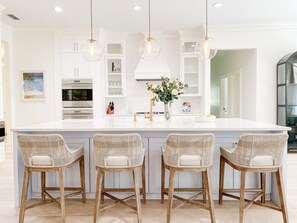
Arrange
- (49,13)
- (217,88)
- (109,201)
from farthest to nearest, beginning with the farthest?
(217,88) → (49,13) → (109,201)

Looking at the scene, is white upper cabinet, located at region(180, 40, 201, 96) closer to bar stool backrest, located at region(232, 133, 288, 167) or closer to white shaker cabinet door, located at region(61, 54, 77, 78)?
white shaker cabinet door, located at region(61, 54, 77, 78)

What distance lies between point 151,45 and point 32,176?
91.0 inches

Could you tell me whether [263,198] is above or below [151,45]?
below

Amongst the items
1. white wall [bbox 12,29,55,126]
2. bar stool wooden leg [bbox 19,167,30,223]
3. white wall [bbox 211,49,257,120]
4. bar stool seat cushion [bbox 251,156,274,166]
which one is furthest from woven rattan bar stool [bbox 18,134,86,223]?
white wall [bbox 211,49,257,120]

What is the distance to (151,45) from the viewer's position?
353 centimetres

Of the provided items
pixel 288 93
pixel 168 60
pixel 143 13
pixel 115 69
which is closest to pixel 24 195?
pixel 143 13

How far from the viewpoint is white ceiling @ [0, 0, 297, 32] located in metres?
4.36

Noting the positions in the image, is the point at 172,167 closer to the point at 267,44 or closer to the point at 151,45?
the point at 151,45

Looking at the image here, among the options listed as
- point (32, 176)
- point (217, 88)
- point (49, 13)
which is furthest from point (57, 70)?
point (217, 88)

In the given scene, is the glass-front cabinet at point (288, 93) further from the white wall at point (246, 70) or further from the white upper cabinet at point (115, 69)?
the white upper cabinet at point (115, 69)

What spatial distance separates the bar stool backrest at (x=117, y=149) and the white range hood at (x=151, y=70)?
3.63 meters

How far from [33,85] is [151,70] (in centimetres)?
280

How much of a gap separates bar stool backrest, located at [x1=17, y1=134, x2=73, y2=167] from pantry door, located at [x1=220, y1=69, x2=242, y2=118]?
17.5 feet

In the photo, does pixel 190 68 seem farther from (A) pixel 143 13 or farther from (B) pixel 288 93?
(B) pixel 288 93
